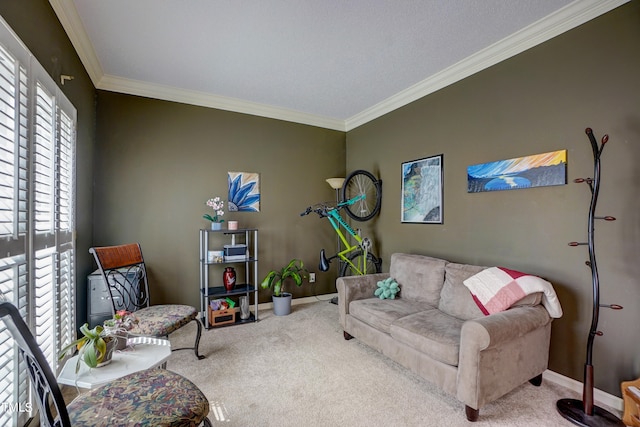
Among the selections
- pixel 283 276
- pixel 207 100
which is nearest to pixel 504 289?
pixel 283 276

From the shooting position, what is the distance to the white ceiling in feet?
6.74

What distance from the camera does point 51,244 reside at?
181 cm

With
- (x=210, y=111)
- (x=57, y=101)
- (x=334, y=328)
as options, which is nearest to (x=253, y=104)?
(x=210, y=111)

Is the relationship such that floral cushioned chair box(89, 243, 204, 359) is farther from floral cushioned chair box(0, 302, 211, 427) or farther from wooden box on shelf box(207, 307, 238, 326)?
floral cushioned chair box(0, 302, 211, 427)

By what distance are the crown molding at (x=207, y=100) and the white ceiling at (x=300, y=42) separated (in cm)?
1

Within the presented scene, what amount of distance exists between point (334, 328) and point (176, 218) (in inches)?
91.2

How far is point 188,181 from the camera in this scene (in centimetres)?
353

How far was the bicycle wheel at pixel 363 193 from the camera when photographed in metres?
3.96

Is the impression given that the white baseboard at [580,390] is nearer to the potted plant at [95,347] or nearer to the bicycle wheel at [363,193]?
the bicycle wheel at [363,193]

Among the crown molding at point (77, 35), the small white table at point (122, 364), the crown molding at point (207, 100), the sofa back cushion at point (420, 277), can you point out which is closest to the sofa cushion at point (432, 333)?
the sofa back cushion at point (420, 277)

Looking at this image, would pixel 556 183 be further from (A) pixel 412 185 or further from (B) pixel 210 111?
(B) pixel 210 111

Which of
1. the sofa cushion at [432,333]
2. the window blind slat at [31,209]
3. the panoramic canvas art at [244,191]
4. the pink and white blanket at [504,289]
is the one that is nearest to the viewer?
the window blind slat at [31,209]

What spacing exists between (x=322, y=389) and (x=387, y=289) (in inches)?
47.3

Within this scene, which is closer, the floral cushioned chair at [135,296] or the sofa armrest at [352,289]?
the floral cushioned chair at [135,296]
